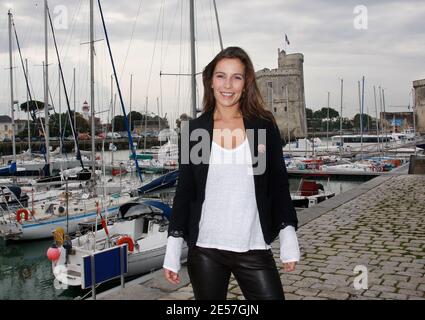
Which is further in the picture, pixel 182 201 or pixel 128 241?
pixel 128 241

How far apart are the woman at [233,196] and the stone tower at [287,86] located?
65.3 m

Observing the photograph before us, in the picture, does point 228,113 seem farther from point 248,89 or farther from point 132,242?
point 132,242

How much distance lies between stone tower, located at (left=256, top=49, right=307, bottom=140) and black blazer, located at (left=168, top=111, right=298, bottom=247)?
6532cm

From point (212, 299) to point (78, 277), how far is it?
797cm

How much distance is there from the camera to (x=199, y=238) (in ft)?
8.20

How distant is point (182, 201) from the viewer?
2504 millimetres

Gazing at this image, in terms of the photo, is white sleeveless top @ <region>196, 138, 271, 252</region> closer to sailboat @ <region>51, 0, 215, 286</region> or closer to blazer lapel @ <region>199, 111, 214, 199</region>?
blazer lapel @ <region>199, 111, 214, 199</region>

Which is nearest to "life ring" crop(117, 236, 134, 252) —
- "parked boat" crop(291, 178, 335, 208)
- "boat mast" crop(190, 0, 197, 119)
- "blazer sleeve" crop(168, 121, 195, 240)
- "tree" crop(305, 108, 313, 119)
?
"boat mast" crop(190, 0, 197, 119)

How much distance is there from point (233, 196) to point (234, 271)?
1.35 ft

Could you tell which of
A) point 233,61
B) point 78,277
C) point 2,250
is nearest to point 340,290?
point 233,61

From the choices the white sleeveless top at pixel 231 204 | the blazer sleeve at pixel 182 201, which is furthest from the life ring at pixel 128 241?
the white sleeveless top at pixel 231 204

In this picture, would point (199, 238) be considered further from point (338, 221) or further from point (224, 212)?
point (338, 221)

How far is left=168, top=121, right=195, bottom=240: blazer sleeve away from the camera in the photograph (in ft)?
8.20

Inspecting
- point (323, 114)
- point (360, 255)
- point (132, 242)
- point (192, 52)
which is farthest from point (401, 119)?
point (360, 255)
